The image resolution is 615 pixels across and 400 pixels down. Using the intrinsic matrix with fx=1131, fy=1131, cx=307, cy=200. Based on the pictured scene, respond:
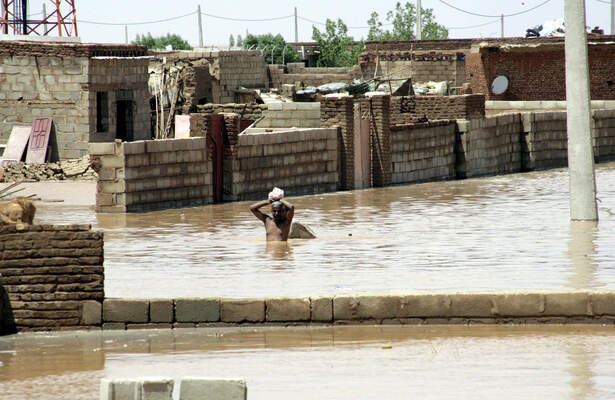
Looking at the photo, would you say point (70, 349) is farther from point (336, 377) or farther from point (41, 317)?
point (336, 377)

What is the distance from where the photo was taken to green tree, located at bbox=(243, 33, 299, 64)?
79.8 meters

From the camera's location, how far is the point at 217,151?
2292 cm

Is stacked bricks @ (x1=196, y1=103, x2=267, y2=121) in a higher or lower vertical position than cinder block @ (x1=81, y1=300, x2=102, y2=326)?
higher

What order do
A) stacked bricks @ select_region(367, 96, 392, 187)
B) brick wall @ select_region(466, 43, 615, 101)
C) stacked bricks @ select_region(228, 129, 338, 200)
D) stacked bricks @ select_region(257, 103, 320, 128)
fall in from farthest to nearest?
brick wall @ select_region(466, 43, 615, 101) < stacked bricks @ select_region(257, 103, 320, 128) < stacked bricks @ select_region(367, 96, 392, 187) < stacked bricks @ select_region(228, 129, 338, 200)

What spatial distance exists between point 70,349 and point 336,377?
2.61 metres

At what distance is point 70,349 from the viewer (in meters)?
9.51

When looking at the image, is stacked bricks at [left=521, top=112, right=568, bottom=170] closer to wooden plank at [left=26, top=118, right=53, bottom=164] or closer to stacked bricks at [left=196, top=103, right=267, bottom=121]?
stacked bricks at [left=196, top=103, right=267, bottom=121]

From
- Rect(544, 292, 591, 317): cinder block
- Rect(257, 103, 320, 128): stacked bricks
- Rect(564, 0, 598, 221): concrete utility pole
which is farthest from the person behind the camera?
Rect(257, 103, 320, 128): stacked bricks

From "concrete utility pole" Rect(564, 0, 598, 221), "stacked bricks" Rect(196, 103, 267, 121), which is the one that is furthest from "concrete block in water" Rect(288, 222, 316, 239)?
"stacked bricks" Rect(196, 103, 267, 121)

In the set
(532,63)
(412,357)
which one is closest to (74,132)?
(532,63)

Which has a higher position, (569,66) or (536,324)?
(569,66)

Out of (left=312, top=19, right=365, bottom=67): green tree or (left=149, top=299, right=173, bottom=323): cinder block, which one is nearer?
(left=149, top=299, right=173, bottom=323): cinder block

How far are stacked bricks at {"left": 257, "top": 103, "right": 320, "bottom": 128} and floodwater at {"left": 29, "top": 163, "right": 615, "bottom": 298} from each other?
4.87 metres

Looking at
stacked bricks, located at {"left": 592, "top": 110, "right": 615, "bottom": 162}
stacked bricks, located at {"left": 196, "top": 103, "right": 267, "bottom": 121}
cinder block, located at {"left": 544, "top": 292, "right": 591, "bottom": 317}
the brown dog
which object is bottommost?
cinder block, located at {"left": 544, "top": 292, "right": 591, "bottom": 317}
